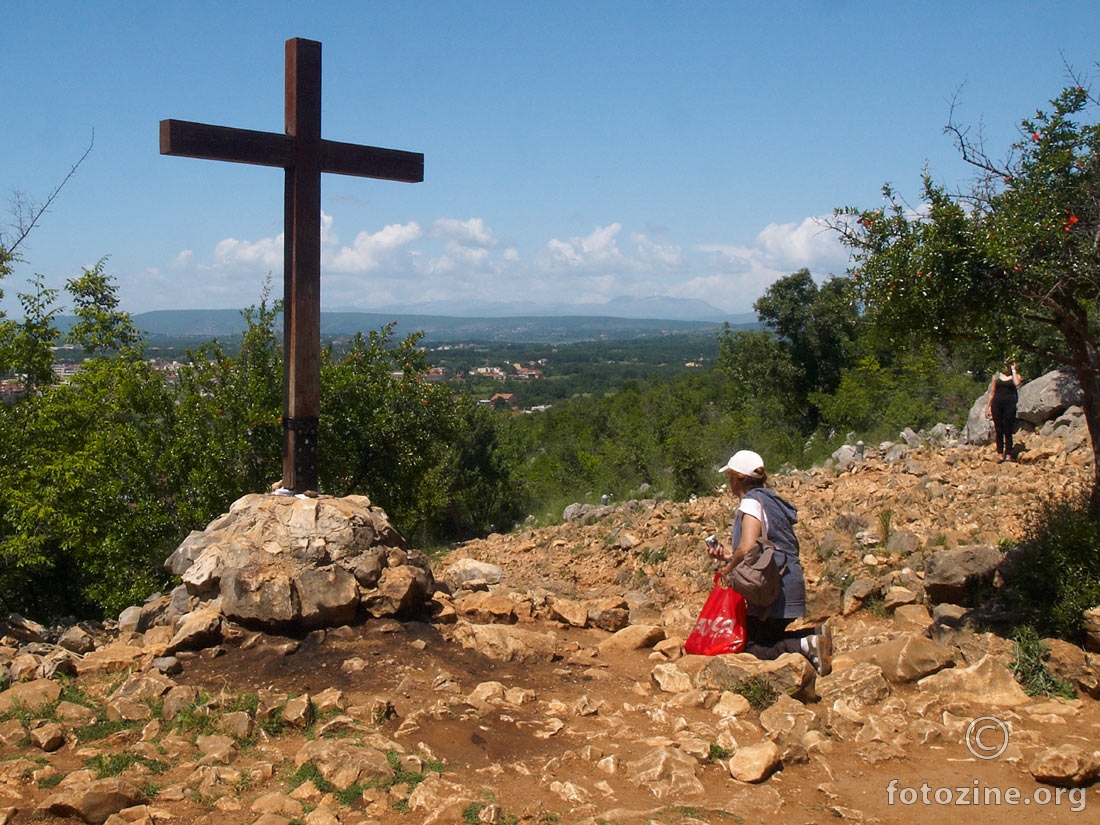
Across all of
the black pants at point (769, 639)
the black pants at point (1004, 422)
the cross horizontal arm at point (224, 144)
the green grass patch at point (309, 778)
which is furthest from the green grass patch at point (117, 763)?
the black pants at point (1004, 422)

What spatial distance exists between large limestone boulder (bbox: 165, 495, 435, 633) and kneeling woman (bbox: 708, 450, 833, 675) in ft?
7.82

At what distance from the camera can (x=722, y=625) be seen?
6.06 metres

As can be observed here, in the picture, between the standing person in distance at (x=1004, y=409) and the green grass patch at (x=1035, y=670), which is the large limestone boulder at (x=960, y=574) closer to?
the green grass patch at (x=1035, y=670)

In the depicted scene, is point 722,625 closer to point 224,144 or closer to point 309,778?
point 309,778

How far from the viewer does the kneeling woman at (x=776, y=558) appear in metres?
5.71

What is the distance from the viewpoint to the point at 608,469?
22078 millimetres

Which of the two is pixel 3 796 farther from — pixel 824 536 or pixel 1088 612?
pixel 824 536

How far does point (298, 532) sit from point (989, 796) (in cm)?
452

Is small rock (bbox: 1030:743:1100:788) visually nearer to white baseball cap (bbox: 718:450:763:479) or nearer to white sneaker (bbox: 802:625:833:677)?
white sneaker (bbox: 802:625:833:677)

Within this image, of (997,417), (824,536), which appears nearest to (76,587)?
(824,536)

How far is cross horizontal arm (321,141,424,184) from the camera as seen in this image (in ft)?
24.0

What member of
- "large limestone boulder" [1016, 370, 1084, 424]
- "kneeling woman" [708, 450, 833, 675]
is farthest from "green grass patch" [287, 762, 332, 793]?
"large limestone boulder" [1016, 370, 1084, 424]

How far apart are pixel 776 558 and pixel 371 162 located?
448cm

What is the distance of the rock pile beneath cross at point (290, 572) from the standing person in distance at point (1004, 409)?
9.04 meters
